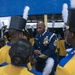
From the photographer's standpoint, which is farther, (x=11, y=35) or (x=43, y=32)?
(x=43, y=32)

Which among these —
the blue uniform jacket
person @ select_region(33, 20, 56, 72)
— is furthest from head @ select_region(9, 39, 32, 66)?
the blue uniform jacket

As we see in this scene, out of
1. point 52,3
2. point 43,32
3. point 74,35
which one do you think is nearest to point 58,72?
point 74,35

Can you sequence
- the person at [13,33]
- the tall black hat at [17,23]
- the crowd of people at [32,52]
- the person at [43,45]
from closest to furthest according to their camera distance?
the crowd of people at [32,52] < the person at [13,33] < the tall black hat at [17,23] < the person at [43,45]

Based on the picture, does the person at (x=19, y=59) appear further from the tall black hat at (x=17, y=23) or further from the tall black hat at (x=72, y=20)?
the tall black hat at (x=17, y=23)

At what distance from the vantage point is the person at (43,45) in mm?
5441

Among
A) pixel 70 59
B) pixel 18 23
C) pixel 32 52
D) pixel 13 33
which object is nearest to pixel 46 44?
pixel 18 23

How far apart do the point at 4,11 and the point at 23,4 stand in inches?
15.5

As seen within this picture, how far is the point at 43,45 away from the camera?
5582mm

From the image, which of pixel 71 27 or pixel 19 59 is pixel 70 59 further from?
pixel 19 59

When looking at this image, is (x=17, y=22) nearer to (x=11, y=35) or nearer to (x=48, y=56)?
(x=11, y=35)

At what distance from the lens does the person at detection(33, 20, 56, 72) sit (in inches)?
214

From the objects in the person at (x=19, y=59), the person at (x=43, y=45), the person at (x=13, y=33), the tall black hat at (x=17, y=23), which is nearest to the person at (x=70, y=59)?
the person at (x=19, y=59)

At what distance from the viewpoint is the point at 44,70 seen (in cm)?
557

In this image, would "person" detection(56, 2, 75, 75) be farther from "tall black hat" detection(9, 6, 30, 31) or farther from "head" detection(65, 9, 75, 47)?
"tall black hat" detection(9, 6, 30, 31)
